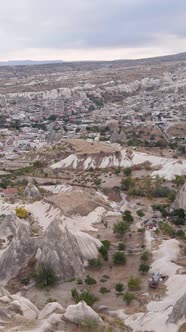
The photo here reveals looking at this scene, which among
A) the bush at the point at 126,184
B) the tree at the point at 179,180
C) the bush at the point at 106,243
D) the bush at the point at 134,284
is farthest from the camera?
the bush at the point at 126,184

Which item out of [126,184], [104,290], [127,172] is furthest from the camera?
[127,172]

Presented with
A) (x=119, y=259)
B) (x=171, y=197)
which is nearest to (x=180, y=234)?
(x=119, y=259)

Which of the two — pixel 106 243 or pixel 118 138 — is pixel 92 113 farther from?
pixel 106 243

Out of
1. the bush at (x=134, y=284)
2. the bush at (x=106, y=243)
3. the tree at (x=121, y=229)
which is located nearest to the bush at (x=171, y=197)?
the tree at (x=121, y=229)

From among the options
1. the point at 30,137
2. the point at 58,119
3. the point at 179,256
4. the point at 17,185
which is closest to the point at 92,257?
the point at 179,256

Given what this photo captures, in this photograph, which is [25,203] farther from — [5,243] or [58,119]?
[58,119]

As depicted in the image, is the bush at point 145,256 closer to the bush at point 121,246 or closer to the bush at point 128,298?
the bush at point 121,246
